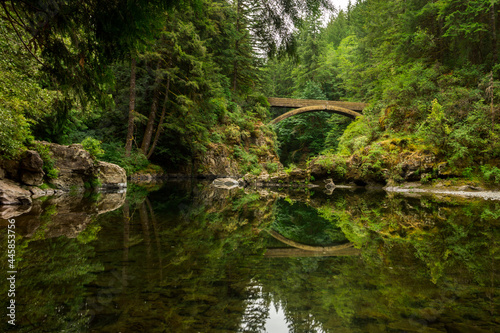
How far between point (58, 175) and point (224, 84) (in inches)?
682

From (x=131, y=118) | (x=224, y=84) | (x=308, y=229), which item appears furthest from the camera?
(x=224, y=84)

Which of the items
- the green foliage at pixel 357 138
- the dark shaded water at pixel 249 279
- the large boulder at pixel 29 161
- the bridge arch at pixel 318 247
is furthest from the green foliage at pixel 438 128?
the large boulder at pixel 29 161

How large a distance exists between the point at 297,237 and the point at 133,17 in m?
3.50

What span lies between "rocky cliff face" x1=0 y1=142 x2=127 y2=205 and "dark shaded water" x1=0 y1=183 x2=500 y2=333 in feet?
10.3

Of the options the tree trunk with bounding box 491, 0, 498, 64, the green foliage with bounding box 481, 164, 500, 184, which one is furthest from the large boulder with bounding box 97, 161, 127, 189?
the tree trunk with bounding box 491, 0, 498, 64

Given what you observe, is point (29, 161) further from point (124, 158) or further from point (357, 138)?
point (357, 138)

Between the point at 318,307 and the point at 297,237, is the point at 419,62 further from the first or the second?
the point at 318,307

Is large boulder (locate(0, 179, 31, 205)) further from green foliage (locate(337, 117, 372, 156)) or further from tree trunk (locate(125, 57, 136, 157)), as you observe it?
green foliage (locate(337, 117, 372, 156))

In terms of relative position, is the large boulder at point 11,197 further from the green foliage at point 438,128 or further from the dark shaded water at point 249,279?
the green foliage at point 438,128

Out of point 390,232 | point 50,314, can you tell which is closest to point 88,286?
point 50,314

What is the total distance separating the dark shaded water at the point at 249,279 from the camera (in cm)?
162

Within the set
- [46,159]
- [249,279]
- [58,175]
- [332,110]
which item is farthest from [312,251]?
[332,110]

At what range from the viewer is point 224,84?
24141 mm

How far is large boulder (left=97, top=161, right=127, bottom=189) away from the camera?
11.1 meters
